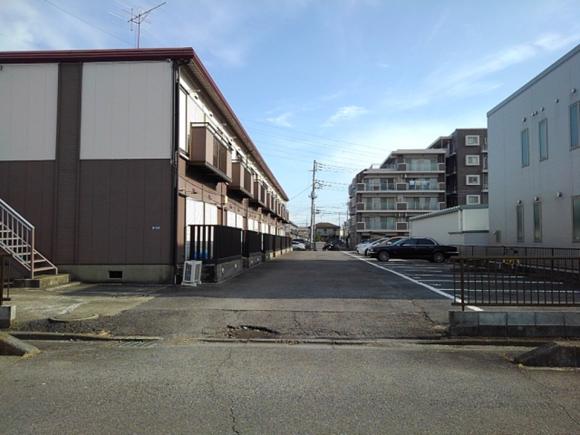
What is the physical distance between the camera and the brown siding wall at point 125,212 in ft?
49.9

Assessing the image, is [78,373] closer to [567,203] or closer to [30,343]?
[30,343]

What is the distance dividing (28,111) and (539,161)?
19530 millimetres

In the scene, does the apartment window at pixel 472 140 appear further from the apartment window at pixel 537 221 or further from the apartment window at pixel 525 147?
the apartment window at pixel 537 221

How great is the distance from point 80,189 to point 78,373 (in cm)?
1036

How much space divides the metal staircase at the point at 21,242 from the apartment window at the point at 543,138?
61.7 ft

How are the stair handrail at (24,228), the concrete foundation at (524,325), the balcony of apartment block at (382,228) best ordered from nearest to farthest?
the concrete foundation at (524,325) → the stair handrail at (24,228) → the balcony of apartment block at (382,228)

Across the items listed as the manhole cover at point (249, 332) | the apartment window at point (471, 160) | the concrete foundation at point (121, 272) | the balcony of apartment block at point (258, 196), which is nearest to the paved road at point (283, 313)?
the manhole cover at point (249, 332)

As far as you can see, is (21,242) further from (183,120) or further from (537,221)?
(537,221)

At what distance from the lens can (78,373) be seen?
629 cm

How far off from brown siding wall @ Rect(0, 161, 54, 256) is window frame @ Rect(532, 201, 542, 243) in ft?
61.1

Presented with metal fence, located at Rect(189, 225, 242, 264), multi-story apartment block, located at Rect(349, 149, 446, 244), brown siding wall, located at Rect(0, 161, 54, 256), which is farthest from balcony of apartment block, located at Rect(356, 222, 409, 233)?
brown siding wall, located at Rect(0, 161, 54, 256)

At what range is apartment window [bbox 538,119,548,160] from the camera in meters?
20.4

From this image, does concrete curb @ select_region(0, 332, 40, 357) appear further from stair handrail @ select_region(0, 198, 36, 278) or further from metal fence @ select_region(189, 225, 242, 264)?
metal fence @ select_region(189, 225, 242, 264)

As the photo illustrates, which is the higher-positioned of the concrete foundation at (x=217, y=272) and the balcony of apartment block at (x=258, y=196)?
the balcony of apartment block at (x=258, y=196)
